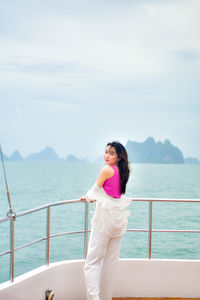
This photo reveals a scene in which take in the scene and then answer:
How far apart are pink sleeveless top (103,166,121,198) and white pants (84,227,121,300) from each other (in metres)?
0.29

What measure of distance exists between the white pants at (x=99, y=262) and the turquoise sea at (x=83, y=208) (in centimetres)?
43

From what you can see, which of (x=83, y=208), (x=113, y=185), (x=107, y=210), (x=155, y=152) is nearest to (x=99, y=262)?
(x=107, y=210)

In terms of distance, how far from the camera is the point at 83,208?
32.9 m

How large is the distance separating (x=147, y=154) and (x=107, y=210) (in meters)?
44.3

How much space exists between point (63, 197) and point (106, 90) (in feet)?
34.9

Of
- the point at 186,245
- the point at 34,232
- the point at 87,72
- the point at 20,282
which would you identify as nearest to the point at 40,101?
the point at 87,72

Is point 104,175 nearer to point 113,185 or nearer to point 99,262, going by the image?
point 113,185

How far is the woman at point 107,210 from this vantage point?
316cm

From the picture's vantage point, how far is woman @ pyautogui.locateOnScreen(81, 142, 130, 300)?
3.16m

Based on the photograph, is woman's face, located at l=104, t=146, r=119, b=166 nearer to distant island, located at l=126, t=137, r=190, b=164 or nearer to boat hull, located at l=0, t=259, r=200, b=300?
boat hull, located at l=0, t=259, r=200, b=300

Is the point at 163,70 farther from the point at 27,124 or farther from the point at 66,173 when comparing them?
the point at 66,173

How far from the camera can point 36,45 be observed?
134 feet

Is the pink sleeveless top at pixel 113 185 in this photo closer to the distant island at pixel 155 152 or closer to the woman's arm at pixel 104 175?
the woman's arm at pixel 104 175

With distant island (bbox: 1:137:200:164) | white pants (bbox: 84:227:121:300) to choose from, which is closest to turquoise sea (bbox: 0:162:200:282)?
white pants (bbox: 84:227:121:300)
